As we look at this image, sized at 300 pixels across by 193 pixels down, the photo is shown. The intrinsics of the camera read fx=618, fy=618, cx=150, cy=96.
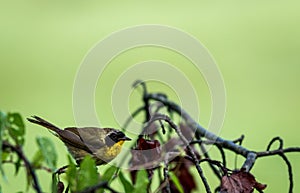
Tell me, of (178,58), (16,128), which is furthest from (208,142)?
(178,58)

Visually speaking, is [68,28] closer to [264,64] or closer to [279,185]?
[264,64]

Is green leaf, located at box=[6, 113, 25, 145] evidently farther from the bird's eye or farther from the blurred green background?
the blurred green background

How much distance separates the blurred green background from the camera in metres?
2.73

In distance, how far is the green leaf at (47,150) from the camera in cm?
34

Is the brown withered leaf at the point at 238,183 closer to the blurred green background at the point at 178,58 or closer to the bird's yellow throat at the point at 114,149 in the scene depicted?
the bird's yellow throat at the point at 114,149

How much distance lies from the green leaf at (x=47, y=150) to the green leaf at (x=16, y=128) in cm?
1

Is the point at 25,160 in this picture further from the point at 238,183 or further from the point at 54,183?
the point at 238,183

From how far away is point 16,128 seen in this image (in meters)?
0.34

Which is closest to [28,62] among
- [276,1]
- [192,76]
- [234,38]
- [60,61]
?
[60,61]

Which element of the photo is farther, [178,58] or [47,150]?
[178,58]

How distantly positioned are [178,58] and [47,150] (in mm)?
3229

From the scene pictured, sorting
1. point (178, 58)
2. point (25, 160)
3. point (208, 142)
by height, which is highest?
point (178, 58)

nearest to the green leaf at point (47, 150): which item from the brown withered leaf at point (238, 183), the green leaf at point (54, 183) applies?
the green leaf at point (54, 183)

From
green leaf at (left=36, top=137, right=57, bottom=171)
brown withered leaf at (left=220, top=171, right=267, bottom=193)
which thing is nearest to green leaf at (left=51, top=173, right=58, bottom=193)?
green leaf at (left=36, top=137, right=57, bottom=171)
